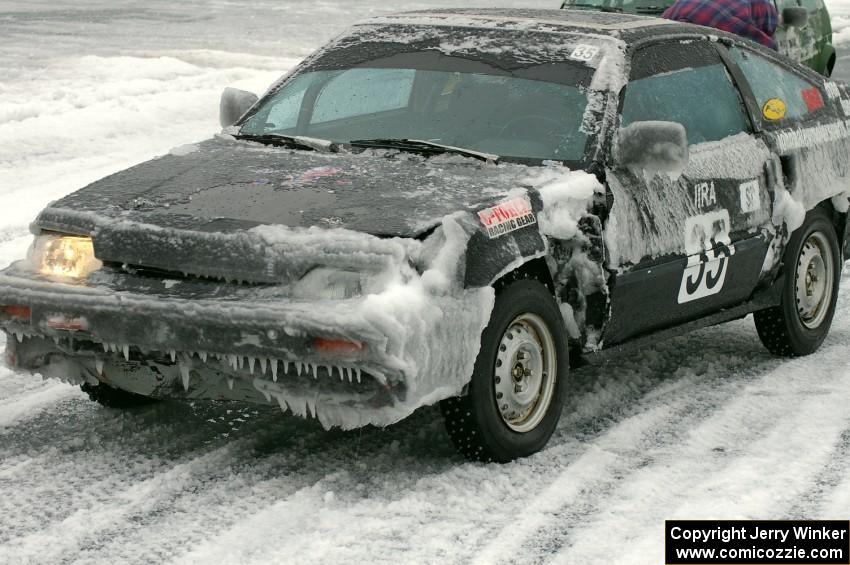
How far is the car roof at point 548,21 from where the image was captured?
659 cm

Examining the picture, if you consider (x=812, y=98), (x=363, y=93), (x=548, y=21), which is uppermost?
(x=548, y=21)

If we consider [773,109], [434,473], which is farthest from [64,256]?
[773,109]

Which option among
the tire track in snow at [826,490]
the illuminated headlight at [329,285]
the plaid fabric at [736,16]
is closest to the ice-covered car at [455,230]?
the illuminated headlight at [329,285]

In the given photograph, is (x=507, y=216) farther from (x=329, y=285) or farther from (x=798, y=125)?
(x=798, y=125)

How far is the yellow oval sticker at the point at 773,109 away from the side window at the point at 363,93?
177 centimetres

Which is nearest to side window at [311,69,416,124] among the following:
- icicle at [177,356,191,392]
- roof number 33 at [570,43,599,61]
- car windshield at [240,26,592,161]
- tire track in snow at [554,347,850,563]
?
car windshield at [240,26,592,161]

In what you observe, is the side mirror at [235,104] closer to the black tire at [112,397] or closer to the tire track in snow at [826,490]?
the black tire at [112,397]

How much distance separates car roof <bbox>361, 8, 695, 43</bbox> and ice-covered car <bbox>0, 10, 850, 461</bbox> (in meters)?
0.02

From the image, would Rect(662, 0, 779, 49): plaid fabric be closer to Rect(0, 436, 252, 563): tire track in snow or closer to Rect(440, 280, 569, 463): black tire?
Rect(440, 280, 569, 463): black tire

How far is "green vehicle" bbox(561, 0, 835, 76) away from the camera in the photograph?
535 inches

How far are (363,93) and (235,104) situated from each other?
2.10 ft

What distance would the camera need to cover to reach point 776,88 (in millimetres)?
7453

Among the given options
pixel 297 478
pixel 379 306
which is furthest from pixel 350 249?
pixel 297 478

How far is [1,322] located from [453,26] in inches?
94.6
